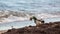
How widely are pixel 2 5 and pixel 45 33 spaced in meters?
11.5

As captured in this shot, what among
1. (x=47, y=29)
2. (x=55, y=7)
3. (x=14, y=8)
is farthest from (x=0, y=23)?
(x=55, y=7)

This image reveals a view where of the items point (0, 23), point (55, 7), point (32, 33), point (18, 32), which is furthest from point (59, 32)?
point (55, 7)

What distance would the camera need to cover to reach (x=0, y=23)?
400 inches

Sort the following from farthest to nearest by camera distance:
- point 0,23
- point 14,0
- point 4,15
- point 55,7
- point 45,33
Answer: point 14,0 → point 55,7 → point 4,15 → point 0,23 → point 45,33

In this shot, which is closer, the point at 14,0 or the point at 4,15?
the point at 4,15

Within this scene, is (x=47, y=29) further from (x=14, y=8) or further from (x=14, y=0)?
(x=14, y=0)

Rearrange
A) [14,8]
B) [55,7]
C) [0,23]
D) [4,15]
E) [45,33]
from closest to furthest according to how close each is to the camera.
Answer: [45,33] → [0,23] → [4,15] → [14,8] → [55,7]

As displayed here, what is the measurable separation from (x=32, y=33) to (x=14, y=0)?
47.0ft

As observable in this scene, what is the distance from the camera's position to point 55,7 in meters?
16.8

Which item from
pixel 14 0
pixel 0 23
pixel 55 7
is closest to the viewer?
pixel 0 23

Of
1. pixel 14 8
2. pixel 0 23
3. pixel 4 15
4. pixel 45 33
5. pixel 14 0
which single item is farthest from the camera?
pixel 14 0

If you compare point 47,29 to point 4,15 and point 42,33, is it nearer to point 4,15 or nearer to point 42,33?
point 42,33

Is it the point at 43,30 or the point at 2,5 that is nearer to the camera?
the point at 43,30

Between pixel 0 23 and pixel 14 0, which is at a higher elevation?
pixel 14 0
